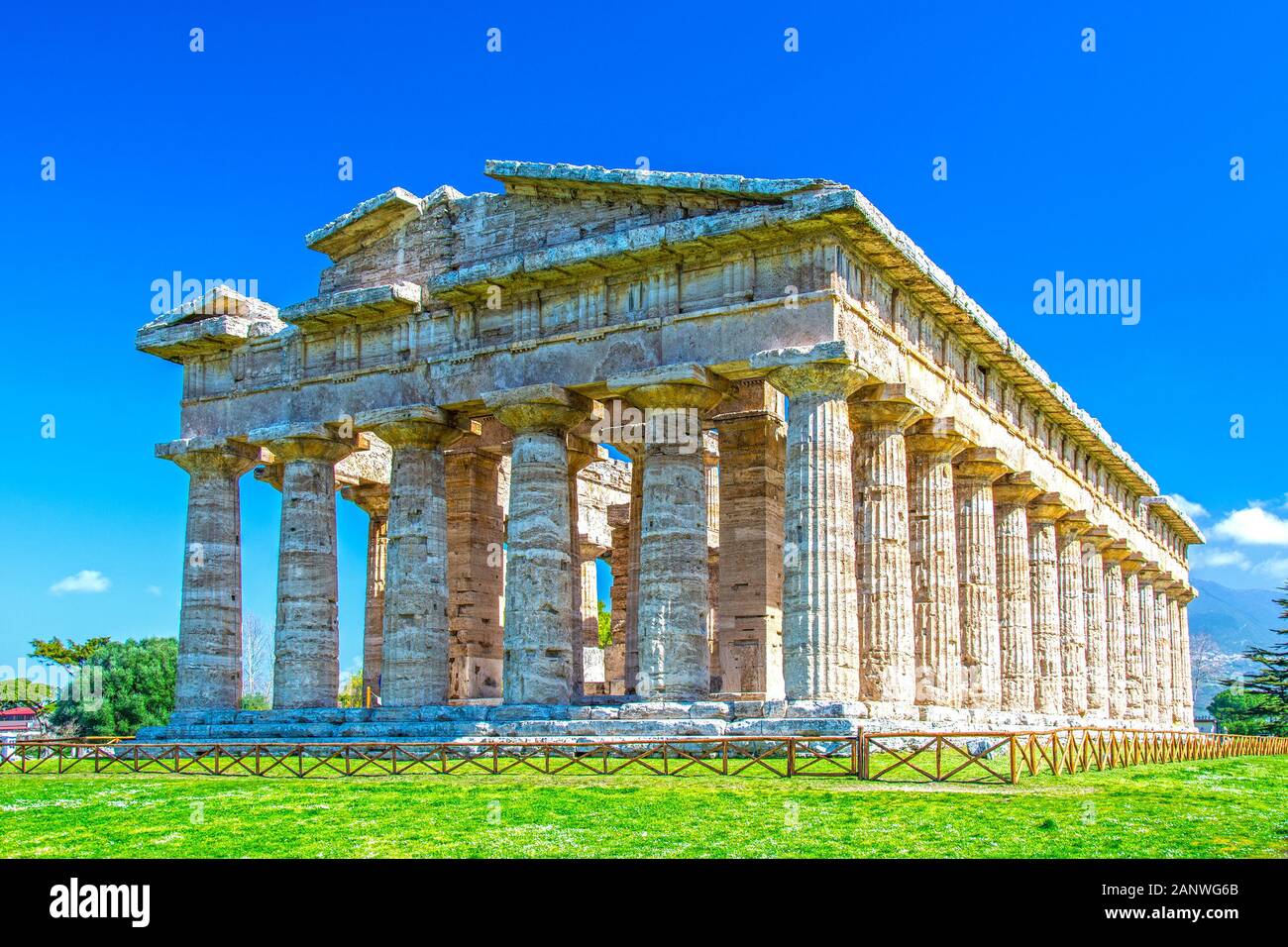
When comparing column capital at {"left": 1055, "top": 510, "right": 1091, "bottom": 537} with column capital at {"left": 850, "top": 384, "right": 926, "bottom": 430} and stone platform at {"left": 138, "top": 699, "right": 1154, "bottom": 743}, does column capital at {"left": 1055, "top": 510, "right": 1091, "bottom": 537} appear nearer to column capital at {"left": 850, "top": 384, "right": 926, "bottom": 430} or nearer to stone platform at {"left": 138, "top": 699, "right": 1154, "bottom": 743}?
stone platform at {"left": 138, "top": 699, "right": 1154, "bottom": 743}

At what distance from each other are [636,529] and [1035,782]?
17766 millimetres

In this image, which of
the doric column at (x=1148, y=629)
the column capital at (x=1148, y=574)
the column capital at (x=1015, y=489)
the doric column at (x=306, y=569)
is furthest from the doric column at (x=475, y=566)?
the column capital at (x=1148, y=574)

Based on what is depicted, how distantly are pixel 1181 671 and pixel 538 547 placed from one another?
40473mm

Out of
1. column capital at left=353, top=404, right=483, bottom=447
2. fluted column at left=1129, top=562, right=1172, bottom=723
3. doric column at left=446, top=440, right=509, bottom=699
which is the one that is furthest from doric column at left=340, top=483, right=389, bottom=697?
fluted column at left=1129, top=562, right=1172, bottom=723

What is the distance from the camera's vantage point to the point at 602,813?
19172mm

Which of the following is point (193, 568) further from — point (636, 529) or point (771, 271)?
point (771, 271)

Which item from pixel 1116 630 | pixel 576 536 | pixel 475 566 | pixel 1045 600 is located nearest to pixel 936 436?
pixel 576 536

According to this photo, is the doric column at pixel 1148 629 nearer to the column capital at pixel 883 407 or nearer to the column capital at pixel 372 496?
the column capital at pixel 883 407

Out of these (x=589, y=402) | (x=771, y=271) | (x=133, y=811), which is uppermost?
(x=771, y=271)

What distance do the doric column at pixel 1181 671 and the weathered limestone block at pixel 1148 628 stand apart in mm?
3648

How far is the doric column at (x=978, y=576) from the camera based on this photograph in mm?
36500

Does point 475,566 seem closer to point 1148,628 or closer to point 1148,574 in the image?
point 1148,628

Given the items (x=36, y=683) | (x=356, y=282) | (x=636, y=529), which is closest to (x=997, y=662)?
(x=636, y=529)

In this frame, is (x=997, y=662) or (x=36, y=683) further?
(x=36, y=683)
